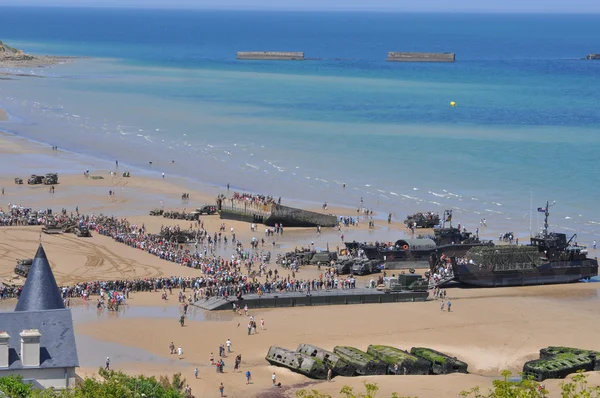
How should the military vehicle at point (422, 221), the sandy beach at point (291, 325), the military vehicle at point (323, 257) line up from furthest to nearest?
1. the military vehicle at point (422, 221)
2. the military vehicle at point (323, 257)
3. the sandy beach at point (291, 325)

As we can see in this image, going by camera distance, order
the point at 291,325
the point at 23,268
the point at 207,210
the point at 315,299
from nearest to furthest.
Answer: the point at 291,325 < the point at 315,299 < the point at 23,268 < the point at 207,210

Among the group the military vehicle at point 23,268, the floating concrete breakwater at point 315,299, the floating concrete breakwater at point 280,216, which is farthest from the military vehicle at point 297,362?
the floating concrete breakwater at point 280,216

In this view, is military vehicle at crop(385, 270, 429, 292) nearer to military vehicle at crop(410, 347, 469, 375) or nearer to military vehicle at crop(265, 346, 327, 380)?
military vehicle at crop(410, 347, 469, 375)

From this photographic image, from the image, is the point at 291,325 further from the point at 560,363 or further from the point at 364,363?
the point at 560,363

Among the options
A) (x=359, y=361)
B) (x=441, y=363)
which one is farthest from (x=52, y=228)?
(x=441, y=363)

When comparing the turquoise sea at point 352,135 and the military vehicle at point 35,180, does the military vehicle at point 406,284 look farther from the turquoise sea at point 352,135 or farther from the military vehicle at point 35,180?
the military vehicle at point 35,180

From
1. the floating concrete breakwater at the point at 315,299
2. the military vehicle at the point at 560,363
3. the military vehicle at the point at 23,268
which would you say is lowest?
the military vehicle at the point at 560,363
